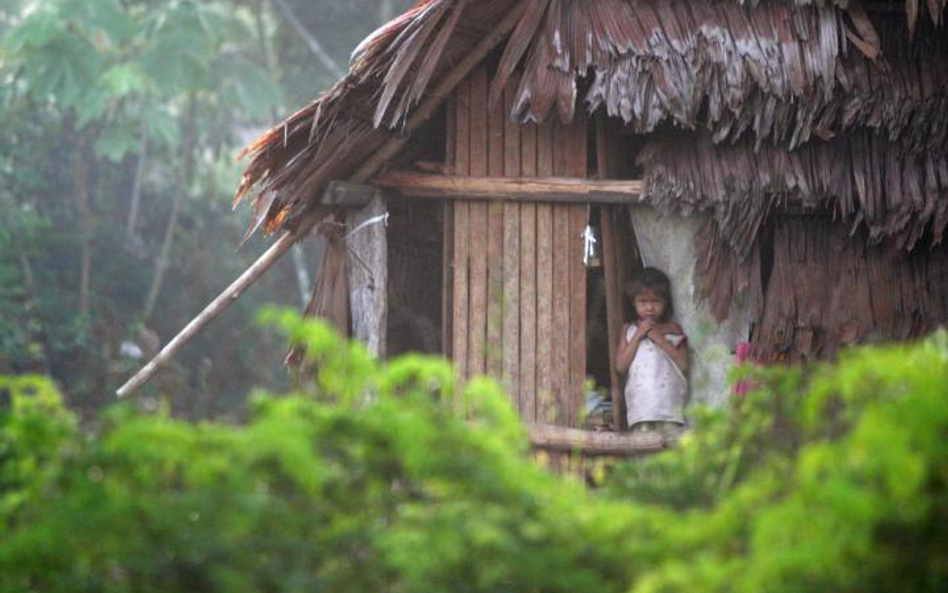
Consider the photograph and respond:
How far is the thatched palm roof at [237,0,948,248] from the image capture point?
26.6 feet

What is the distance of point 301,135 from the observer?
28.3ft

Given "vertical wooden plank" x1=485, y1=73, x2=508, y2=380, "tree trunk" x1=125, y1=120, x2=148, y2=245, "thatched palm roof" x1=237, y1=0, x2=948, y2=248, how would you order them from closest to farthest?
"thatched palm roof" x1=237, y1=0, x2=948, y2=248 < "vertical wooden plank" x1=485, y1=73, x2=508, y2=380 < "tree trunk" x1=125, y1=120, x2=148, y2=245

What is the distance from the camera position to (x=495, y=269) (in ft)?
28.2

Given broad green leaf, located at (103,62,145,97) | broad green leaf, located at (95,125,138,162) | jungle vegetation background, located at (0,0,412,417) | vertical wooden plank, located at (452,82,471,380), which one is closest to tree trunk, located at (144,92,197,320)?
jungle vegetation background, located at (0,0,412,417)

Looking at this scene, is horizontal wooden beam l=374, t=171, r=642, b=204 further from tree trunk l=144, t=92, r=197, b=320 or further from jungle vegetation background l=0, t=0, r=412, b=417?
tree trunk l=144, t=92, r=197, b=320

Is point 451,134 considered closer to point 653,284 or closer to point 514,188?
point 514,188

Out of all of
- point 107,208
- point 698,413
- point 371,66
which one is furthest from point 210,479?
point 107,208

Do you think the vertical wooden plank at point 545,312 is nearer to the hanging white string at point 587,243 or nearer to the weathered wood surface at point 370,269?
the hanging white string at point 587,243

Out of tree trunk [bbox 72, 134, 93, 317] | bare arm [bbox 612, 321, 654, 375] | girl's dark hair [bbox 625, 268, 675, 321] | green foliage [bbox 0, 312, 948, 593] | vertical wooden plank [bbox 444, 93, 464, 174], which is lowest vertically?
green foliage [bbox 0, 312, 948, 593]

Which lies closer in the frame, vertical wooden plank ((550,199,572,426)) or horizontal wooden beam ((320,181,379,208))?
vertical wooden plank ((550,199,572,426))

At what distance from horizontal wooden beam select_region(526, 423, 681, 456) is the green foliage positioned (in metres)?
4.42

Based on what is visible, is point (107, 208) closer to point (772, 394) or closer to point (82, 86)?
point (82, 86)

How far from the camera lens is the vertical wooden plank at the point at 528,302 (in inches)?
335

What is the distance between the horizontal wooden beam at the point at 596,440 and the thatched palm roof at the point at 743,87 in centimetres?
108
